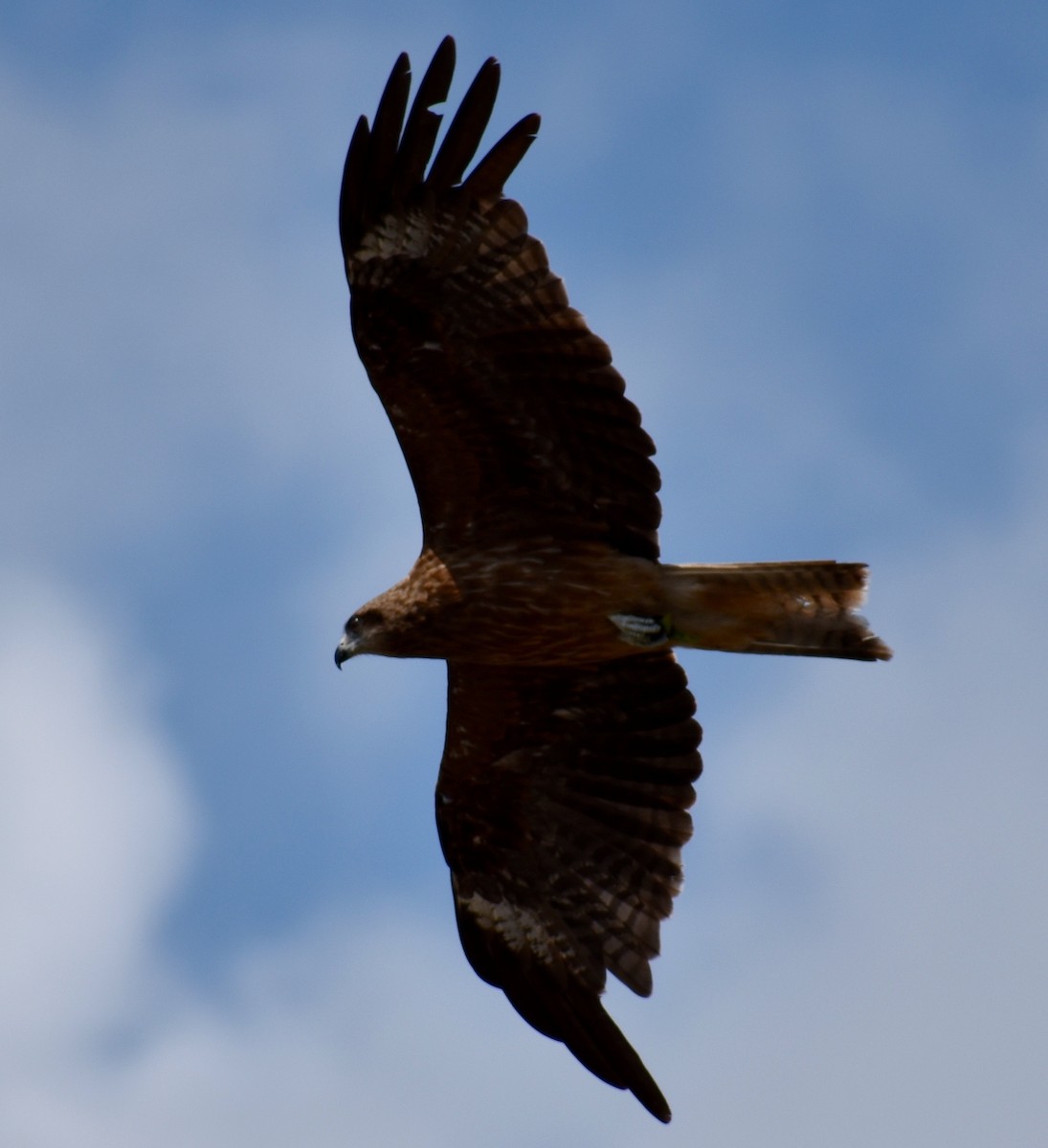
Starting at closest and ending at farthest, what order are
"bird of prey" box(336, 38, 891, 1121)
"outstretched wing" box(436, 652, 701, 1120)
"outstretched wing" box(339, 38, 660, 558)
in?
"outstretched wing" box(339, 38, 660, 558) → "bird of prey" box(336, 38, 891, 1121) → "outstretched wing" box(436, 652, 701, 1120)

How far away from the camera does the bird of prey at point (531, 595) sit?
9438 millimetres

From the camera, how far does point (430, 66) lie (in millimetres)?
9102

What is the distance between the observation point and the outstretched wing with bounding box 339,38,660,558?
30.5 ft

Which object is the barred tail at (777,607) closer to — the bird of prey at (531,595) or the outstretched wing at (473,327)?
the bird of prey at (531,595)

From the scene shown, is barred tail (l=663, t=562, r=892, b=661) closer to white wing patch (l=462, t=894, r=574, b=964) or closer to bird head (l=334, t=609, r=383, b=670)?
bird head (l=334, t=609, r=383, b=670)

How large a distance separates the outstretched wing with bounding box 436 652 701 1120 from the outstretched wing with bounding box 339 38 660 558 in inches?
49.4

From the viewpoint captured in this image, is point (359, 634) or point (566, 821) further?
point (566, 821)

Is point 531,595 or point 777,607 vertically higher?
point 777,607

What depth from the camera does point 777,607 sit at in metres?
9.98

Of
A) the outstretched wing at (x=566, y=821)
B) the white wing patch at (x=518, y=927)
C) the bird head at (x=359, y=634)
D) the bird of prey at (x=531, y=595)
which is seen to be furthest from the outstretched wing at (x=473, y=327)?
the white wing patch at (x=518, y=927)

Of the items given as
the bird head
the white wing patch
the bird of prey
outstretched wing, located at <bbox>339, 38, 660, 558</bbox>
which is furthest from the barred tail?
the white wing patch

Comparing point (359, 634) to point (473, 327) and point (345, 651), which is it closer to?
point (345, 651)

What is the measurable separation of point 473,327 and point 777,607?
2.06 meters

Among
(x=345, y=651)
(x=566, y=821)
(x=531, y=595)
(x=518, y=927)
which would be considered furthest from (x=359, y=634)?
(x=518, y=927)
